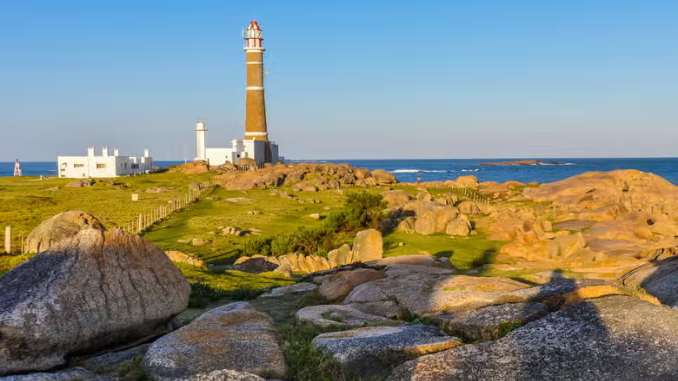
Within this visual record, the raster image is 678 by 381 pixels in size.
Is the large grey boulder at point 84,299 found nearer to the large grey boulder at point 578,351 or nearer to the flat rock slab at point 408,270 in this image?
the large grey boulder at point 578,351

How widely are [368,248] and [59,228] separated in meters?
16.4

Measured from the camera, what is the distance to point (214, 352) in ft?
34.1

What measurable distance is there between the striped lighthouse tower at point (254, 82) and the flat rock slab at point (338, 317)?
94856 millimetres

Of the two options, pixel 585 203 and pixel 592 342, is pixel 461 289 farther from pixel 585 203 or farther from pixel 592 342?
pixel 585 203

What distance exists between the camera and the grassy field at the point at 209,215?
117 ft

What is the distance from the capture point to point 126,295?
44.5 ft

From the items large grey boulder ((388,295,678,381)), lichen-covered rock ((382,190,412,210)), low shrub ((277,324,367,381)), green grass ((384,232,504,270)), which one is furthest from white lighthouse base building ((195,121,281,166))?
large grey boulder ((388,295,678,381))

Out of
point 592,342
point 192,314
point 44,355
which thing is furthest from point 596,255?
point 44,355

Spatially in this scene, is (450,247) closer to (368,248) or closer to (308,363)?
(368,248)

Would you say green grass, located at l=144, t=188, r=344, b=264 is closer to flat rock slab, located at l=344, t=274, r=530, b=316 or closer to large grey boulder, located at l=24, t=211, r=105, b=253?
large grey boulder, located at l=24, t=211, r=105, b=253

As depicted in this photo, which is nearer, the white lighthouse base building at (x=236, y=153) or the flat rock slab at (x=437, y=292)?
the flat rock slab at (x=437, y=292)

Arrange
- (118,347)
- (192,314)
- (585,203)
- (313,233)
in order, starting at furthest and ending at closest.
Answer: (585,203) < (313,233) < (192,314) < (118,347)

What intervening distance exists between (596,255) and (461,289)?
20.9 metres

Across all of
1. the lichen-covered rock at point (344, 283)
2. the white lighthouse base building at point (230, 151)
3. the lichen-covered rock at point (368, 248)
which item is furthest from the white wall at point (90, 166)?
the lichen-covered rock at point (344, 283)
